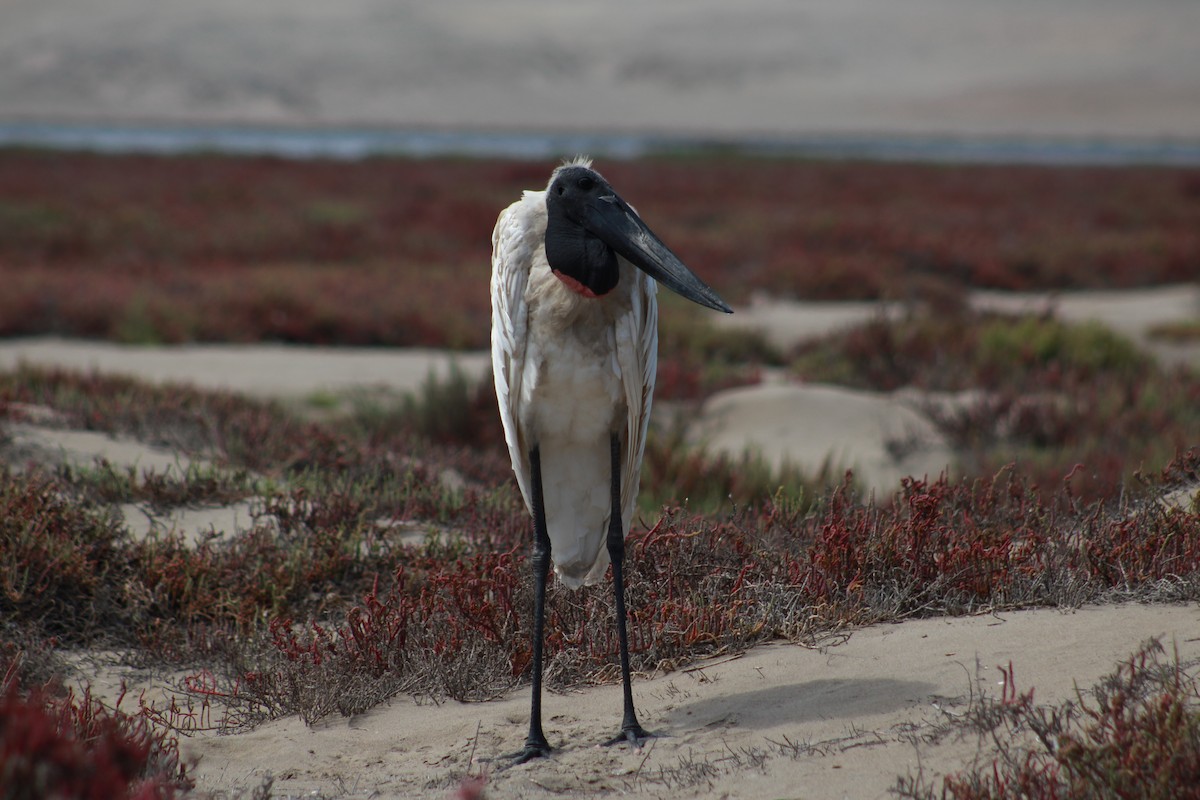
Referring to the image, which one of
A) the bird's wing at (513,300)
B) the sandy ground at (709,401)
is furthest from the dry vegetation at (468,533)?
the bird's wing at (513,300)

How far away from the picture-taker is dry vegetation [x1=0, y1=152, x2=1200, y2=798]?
3637mm

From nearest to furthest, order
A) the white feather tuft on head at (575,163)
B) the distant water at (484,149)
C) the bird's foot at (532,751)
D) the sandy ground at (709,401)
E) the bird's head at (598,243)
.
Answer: the bird's foot at (532,751) < the bird's head at (598,243) < the white feather tuft on head at (575,163) < the sandy ground at (709,401) < the distant water at (484,149)

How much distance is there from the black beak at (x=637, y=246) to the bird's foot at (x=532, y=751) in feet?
5.02

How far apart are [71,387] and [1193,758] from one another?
7177mm

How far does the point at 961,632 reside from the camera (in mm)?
3590

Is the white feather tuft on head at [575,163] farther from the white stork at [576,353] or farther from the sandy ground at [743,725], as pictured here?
the sandy ground at [743,725]

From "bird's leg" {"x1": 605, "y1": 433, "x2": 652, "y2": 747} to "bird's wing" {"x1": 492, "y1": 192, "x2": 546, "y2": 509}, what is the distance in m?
0.35

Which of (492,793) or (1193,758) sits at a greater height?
(1193,758)

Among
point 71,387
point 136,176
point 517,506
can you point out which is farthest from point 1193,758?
point 136,176

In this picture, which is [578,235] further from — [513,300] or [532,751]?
[532,751]

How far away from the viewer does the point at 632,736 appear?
325 centimetres

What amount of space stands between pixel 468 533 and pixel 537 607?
1.36 metres

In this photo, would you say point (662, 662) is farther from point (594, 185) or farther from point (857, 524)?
point (594, 185)

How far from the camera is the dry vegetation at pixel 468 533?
3637mm
